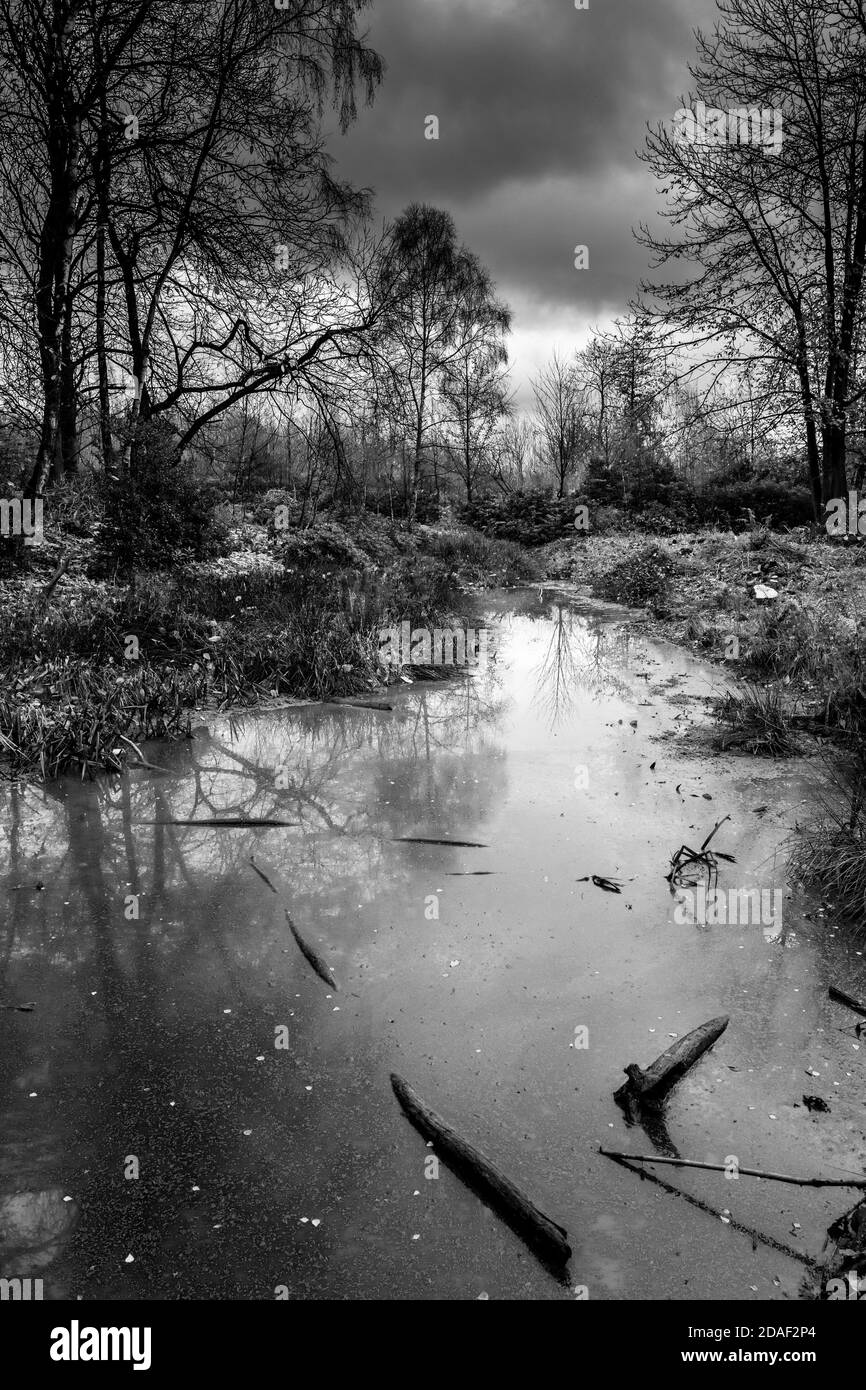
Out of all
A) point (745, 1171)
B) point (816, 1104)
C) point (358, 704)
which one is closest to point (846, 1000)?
point (816, 1104)

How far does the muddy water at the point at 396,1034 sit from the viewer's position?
2.31 m

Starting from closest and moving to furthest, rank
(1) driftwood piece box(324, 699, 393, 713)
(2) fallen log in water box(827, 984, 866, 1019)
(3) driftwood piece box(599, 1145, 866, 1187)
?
1. (3) driftwood piece box(599, 1145, 866, 1187)
2. (2) fallen log in water box(827, 984, 866, 1019)
3. (1) driftwood piece box(324, 699, 393, 713)

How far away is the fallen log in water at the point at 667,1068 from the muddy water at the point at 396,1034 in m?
0.06

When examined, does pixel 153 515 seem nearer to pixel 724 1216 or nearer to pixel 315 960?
pixel 315 960

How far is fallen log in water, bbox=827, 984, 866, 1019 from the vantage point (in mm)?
3363

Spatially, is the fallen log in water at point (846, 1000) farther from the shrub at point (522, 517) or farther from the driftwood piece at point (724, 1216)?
the shrub at point (522, 517)

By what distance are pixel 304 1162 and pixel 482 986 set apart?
1160 mm

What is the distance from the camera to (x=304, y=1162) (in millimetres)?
2611

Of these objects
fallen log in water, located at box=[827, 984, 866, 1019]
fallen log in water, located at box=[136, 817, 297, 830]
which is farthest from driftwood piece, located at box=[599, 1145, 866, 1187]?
fallen log in water, located at box=[136, 817, 297, 830]

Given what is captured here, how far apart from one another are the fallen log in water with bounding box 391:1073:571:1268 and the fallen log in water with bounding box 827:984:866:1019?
174cm

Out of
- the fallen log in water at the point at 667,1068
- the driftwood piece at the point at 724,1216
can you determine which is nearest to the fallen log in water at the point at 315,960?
the fallen log in water at the point at 667,1068

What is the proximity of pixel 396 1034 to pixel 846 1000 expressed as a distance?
1.88 m

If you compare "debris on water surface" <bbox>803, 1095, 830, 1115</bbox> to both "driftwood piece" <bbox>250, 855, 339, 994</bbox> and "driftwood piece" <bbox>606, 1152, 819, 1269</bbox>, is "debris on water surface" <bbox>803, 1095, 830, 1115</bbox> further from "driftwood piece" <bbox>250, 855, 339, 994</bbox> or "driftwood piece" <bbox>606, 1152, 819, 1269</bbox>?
"driftwood piece" <bbox>250, 855, 339, 994</bbox>
